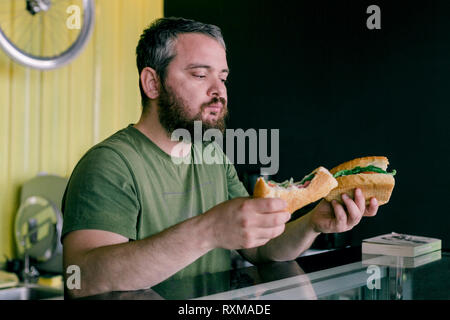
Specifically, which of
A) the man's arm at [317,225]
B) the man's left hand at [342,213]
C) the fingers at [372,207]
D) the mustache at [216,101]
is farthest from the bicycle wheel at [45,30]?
the fingers at [372,207]

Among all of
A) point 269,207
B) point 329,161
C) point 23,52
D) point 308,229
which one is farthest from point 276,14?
point 269,207

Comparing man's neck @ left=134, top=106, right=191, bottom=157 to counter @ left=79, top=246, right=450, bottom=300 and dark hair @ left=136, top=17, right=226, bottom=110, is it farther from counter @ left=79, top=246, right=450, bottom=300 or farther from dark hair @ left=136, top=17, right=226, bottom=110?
counter @ left=79, top=246, right=450, bottom=300

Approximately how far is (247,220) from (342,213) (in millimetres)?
423

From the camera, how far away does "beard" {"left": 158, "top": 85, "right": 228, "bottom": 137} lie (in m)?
1.50

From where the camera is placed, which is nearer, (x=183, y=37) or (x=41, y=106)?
(x=183, y=37)

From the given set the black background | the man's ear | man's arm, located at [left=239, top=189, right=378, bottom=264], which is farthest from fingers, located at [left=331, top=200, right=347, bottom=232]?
the black background

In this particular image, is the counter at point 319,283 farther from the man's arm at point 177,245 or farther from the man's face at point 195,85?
the man's face at point 195,85

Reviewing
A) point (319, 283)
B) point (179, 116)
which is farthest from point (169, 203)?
point (319, 283)

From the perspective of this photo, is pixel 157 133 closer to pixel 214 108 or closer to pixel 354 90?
pixel 214 108

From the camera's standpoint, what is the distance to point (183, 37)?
5.10 ft

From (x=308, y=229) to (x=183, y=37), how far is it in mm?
708

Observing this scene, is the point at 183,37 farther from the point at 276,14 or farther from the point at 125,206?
the point at 276,14
